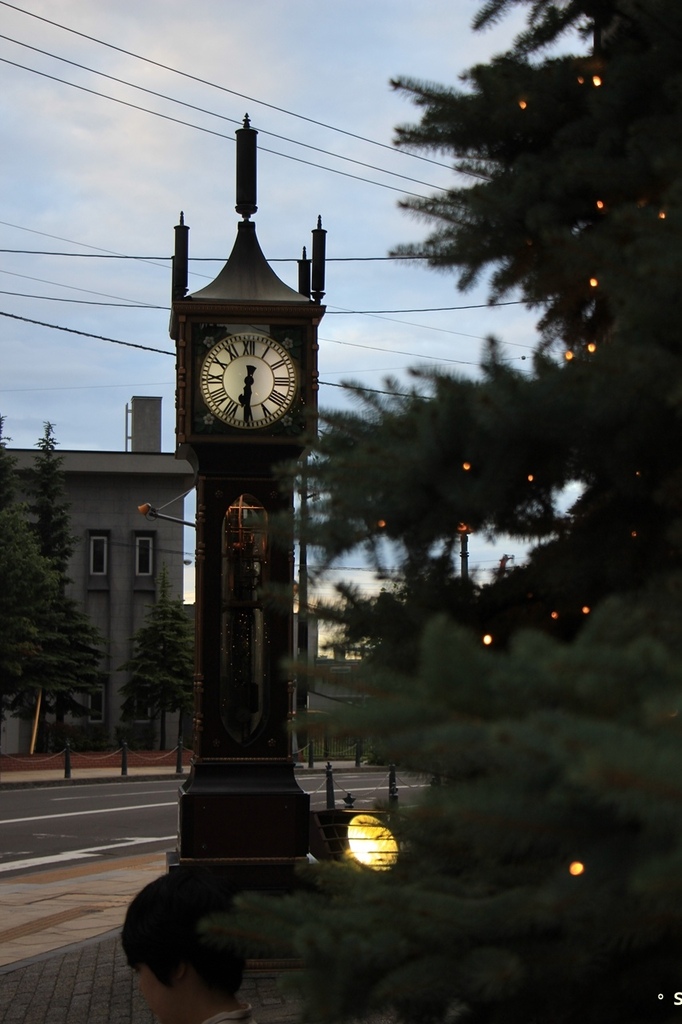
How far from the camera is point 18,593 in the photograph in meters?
33.3

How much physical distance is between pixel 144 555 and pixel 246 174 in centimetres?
3803

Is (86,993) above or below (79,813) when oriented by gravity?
above

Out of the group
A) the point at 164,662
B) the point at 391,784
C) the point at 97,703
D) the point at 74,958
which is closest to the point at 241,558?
the point at 391,784

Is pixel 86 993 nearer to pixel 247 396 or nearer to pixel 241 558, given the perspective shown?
pixel 241 558

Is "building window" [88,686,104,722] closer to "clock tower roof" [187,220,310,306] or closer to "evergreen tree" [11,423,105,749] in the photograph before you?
"evergreen tree" [11,423,105,749]

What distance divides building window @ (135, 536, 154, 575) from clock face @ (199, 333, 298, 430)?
38.4 metres

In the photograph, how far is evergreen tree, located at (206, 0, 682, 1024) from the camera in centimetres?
173

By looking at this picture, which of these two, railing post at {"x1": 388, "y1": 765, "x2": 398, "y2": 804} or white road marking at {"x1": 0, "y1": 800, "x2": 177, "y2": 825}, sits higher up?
railing post at {"x1": 388, "y1": 765, "x2": 398, "y2": 804}

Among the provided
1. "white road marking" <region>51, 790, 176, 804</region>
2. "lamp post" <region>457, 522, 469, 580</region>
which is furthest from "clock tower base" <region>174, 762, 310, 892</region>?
A: "white road marking" <region>51, 790, 176, 804</region>

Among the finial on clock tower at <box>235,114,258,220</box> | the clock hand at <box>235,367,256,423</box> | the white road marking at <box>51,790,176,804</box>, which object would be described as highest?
the finial on clock tower at <box>235,114,258,220</box>

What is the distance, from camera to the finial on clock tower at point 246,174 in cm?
924

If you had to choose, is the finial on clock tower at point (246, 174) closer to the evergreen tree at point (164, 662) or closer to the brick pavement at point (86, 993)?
the brick pavement at point (86, 993)

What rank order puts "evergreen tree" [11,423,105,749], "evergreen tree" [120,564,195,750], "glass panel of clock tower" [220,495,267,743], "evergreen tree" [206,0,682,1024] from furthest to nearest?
1. "evergreen tree" [120,564,195,750]
2. "evergreen tree" [11,423,105,749]
3. "glass panel of clock tower" [220,495,267,743]
4. "evergreen tree" [206,0,682,1024]

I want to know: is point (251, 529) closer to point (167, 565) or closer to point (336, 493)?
point (336, 493)
